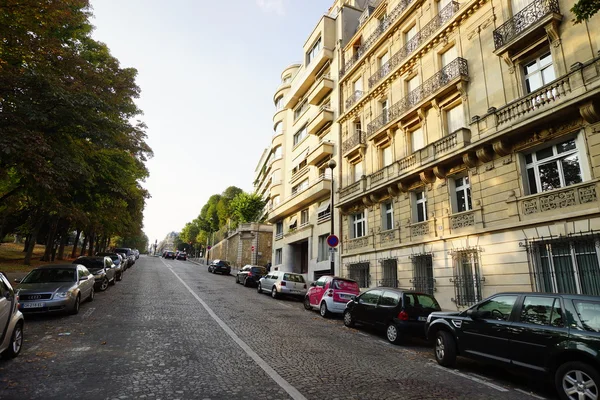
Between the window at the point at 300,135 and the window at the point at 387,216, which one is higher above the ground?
the window at the point at 300,135

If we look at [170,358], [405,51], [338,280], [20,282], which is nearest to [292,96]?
[405,51]

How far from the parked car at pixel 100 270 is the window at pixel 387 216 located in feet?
47.4

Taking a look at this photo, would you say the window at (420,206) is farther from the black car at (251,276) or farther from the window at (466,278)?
the black car at (251,276)

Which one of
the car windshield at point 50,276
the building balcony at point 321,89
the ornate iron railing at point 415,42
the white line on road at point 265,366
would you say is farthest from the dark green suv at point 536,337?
the building balcony at point 321,89

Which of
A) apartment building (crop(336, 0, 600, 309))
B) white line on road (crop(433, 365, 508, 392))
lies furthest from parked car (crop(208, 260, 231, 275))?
white line on road (crop(433, 365, 508, 392))

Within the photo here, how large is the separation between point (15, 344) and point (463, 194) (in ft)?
50.2

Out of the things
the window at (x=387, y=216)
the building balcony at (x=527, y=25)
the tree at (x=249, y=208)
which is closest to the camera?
the building balcony at (x=527, y=25)

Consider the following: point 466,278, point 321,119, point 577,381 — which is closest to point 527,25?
point 466,278

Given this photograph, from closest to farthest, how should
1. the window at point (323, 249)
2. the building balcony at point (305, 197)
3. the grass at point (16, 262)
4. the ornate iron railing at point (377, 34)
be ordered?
1. the ornate iron railing at point (377, 34)
2. the grass at point (16, 262)
3. the building balcony at point (305, 197)
4. the window at point (323, 249)

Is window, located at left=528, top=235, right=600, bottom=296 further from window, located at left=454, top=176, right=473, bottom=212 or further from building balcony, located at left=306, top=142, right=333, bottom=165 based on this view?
building balcony, located at left=306, top=142, right=333, bottom=165

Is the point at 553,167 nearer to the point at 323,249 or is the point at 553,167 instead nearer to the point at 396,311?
the point at 396,311

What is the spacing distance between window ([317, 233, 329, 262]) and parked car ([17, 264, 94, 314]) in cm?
1677

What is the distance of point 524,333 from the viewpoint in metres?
5.90

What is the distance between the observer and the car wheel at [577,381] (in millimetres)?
4801
